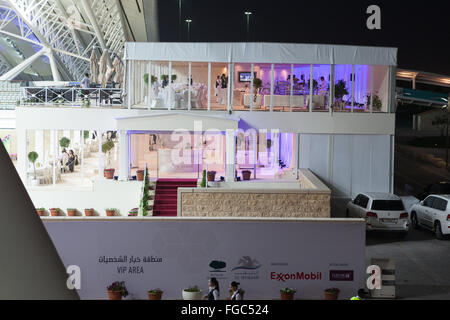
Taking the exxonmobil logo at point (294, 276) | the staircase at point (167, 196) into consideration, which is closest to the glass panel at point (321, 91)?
the staircase at point (167, 196)

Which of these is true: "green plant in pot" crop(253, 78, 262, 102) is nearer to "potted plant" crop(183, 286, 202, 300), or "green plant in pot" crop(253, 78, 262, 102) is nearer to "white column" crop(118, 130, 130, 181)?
"white column" crop(118, 130, 130, 181)

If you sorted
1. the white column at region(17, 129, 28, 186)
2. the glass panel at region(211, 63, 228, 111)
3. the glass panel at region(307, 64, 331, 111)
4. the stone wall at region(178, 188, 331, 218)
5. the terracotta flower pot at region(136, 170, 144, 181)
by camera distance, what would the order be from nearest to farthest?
the stone wall at region(178, 188, 331, 218) < the terracotta flower pot at region(136, 170, 144, 181) < the white column at region(17, 129, 28, 186) < the glass panel at region(307, 64, 331, 111) < the glass panel at region(211, 63, 228, 111)

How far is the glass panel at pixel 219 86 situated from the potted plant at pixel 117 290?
13.2 meters

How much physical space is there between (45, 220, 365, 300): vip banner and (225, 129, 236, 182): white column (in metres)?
10.4

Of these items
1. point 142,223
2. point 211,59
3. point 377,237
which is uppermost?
point 211,59

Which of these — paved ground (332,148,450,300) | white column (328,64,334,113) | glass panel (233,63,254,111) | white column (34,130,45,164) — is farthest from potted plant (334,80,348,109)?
white column (34,130,45,164)

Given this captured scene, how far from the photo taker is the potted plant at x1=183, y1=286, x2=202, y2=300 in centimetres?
1293

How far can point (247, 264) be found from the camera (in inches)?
537

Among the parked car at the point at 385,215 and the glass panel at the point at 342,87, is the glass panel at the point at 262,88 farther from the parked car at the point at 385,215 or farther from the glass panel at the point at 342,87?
the parked car at the point at 385,215

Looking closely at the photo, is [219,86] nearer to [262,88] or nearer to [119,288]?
[262,88]

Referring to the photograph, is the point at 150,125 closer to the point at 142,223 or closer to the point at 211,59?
the point at 211,59

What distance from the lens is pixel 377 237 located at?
67.3 ft
